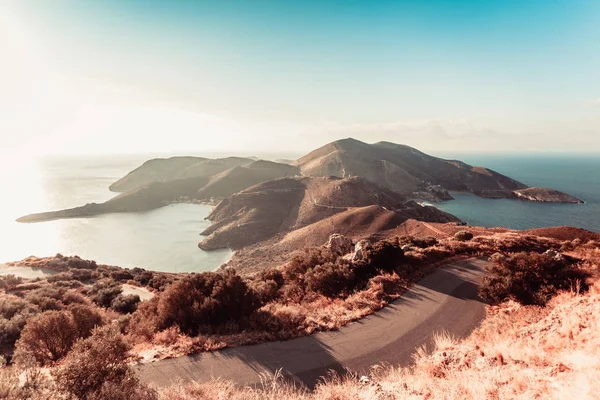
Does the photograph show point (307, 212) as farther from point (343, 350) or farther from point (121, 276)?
point (343, 350)

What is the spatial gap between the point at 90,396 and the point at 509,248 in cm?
2749

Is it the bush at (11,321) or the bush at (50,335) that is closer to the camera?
the bush at (50,335)

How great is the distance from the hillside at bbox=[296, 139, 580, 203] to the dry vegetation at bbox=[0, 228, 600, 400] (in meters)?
134

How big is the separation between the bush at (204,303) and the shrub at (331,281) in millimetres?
3868

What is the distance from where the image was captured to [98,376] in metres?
5.83

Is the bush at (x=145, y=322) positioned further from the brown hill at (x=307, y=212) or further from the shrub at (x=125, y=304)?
the brown hill at (x=307, y=212)

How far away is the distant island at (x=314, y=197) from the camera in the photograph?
68.4 meters

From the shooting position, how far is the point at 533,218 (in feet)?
336

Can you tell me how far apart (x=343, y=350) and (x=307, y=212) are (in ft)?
258

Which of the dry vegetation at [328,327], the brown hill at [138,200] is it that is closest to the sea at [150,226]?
the brown hill at [138,200]

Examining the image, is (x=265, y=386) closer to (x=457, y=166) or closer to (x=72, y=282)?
(x=72, y=282)

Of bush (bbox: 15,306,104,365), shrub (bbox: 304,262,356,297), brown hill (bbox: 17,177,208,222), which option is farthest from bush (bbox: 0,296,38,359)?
brown hill (bbox: 17,177,208,222)

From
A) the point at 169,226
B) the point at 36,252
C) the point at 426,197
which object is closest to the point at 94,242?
the point at 36,252

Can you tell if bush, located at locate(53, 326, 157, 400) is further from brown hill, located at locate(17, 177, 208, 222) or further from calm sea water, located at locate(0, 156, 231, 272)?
brown hill, located at locate(17, 177, 208, 222)
